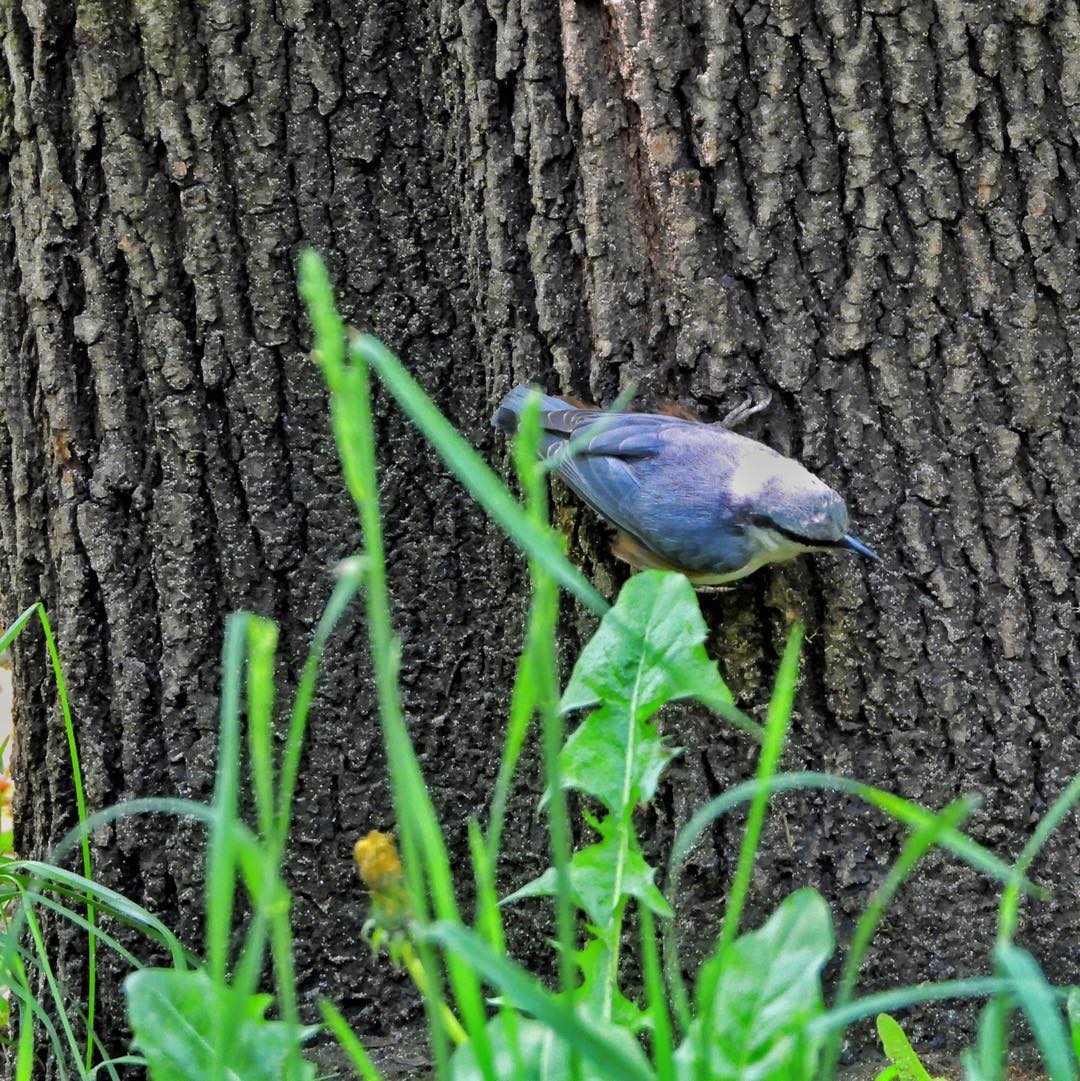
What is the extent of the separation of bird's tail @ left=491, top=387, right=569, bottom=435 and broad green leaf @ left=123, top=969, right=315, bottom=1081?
1318 millimetres

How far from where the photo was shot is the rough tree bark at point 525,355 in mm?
2209

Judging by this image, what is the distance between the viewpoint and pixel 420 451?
2588 mm

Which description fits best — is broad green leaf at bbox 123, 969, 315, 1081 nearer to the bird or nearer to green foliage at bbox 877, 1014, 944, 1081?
green foliage at bbox 877, 1014, 944, 1081

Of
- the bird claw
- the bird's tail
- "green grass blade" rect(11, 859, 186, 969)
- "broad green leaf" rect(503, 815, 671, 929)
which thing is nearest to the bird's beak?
the bird claw

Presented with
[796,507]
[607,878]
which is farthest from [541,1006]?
[796,507]

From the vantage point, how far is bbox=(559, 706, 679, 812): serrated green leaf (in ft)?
5.05

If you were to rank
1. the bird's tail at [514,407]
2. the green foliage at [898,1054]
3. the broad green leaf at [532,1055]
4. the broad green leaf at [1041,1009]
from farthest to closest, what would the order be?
the bird's tail at [514,407]
the green foliage at [898,1054]
the broad green leaf at [532,1055]
the broad green leaf at [1041,1009]

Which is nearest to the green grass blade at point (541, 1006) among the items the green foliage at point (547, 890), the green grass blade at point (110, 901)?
the green foliage at point (547, 890)

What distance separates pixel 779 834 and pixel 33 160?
5.95ft

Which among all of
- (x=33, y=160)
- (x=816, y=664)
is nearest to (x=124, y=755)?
→ (x=33, y=160)

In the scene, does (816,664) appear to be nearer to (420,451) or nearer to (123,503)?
(420,451)

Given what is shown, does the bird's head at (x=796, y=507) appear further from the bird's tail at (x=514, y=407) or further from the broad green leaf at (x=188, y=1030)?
the broad green leaf at (x=188, y=1030)

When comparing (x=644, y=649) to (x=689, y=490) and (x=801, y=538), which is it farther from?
(x=689, y=490)

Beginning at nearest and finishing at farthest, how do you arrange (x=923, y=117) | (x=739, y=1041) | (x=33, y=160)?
1. (x=739, y=1041)
2. (x=923, y=117)
3. (x=33, y=160)
